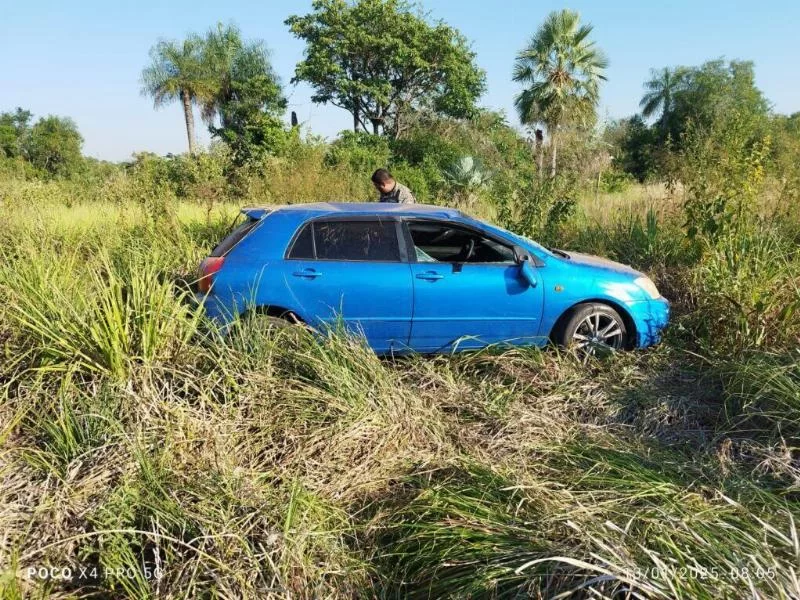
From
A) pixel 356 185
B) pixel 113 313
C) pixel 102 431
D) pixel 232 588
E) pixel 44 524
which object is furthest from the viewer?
pixel 356 185

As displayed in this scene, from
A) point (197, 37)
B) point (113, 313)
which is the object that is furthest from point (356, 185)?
point (197, 37)

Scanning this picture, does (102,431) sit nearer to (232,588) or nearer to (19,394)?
(19,394)

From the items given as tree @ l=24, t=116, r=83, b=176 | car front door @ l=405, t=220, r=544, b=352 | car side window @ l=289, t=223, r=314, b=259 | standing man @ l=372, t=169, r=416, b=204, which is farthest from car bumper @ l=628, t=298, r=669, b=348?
tree @ l=24, t=116, r=83, b=176

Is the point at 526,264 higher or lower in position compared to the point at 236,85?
lower

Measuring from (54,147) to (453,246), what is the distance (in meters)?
43.9

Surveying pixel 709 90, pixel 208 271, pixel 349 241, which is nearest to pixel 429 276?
pixel 349 241

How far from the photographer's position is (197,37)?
34719 millimetres

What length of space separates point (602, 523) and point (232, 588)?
5.36 feet

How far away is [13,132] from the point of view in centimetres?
4162

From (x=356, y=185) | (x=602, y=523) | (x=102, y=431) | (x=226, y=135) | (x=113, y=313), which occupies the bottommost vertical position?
(x=602, y=523)

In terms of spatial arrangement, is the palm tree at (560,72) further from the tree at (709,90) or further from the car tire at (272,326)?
the car tire at (272,326)

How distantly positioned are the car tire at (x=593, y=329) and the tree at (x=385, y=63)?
28.6 metres

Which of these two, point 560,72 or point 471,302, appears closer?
point 471,302

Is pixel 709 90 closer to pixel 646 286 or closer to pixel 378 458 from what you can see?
pixel 646 286
